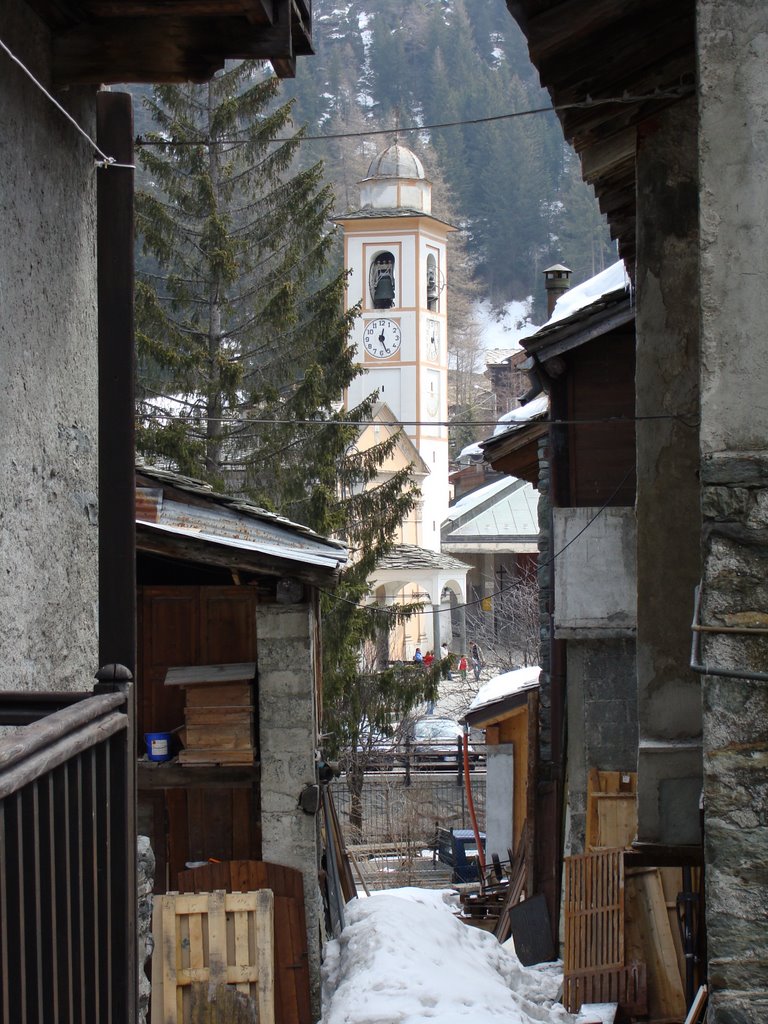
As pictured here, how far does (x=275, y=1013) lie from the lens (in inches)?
354

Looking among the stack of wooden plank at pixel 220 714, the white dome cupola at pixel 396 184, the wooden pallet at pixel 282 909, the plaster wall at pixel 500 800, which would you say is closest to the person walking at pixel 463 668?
the white dome cupola at pixel 396 184

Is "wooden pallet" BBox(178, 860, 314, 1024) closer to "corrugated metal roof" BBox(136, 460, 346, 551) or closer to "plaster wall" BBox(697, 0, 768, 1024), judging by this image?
"corrugated metal roof" BBox(136, 460, 346, 551)

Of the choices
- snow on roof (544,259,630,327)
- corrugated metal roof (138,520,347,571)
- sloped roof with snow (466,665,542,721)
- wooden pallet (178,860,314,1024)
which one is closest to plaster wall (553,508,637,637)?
corrugated metal roof (138,520,347,571)

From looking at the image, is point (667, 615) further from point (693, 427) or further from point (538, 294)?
point (538, 294)

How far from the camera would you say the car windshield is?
3000 centimetres

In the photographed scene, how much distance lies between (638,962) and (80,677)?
6940 millimetres

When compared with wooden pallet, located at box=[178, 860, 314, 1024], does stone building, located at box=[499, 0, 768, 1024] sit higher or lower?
higher

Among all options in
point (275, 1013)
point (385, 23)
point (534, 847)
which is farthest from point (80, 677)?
point (385, 23)

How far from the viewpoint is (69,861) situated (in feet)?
8.70

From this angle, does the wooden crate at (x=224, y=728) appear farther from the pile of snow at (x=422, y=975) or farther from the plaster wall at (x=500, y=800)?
the plaster wall at (x=500, y=800)

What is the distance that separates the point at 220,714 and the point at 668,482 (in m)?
4.35

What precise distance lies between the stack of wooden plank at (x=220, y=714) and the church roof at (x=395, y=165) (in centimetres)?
4149

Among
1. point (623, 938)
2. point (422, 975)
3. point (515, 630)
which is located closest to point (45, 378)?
point (422, 975)

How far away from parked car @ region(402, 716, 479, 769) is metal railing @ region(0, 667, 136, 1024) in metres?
23.1
